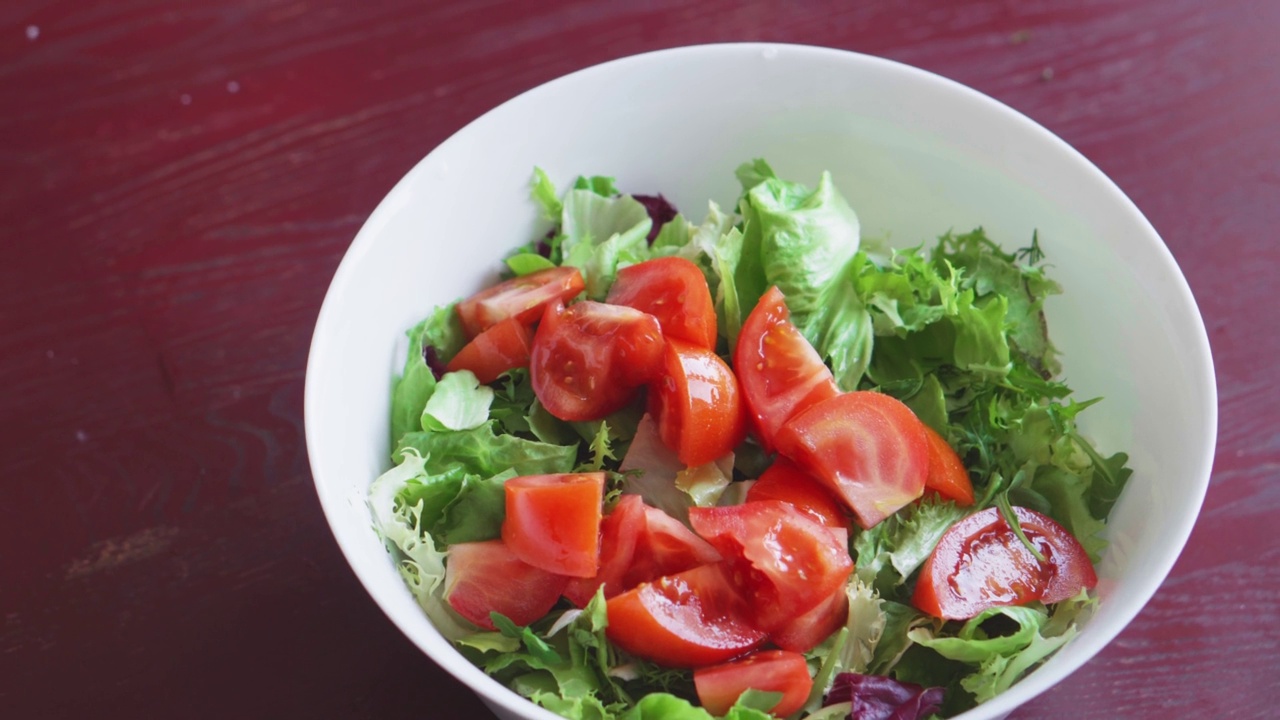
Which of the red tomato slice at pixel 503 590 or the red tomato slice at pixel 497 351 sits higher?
the red tomato slice at pixel 497 351

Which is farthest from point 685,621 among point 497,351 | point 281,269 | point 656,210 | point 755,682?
point 281,269

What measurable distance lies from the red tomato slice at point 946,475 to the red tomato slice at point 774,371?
0.48ft

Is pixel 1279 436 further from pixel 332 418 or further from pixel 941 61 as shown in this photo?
pixel 332 418

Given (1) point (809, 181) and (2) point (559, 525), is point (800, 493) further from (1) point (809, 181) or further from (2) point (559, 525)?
(1) point (809, 181)

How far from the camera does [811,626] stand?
120 cm

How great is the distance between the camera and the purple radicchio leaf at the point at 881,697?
3.74 feet

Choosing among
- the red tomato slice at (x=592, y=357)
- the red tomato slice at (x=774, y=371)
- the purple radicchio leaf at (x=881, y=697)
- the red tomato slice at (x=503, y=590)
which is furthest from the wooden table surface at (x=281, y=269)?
the red tomato slice at (x=774, y=371)

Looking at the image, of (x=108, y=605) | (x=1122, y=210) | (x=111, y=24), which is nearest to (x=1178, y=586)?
(x=1122, y=210)

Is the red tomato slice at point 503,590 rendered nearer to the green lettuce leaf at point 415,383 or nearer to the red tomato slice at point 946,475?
the green lettuce leaf at point 415,383

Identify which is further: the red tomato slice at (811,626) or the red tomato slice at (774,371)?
the red tomato slice at (774,371)

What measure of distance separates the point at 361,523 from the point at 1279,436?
140cm

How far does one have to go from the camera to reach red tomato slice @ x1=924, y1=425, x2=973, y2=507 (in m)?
1.31

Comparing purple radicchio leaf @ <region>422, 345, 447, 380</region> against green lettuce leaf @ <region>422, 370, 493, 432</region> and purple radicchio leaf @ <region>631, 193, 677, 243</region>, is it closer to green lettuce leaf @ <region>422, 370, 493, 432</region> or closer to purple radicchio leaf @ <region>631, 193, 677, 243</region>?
green lettuce leaf @ <region>422, 370, 493, 432</region>

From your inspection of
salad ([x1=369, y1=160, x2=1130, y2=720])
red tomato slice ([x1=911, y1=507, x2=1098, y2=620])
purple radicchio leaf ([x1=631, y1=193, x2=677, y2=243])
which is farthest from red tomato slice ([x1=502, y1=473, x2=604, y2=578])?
purple radicchio leaf ([x1=631, y1=193, x2=677, y2=243])
